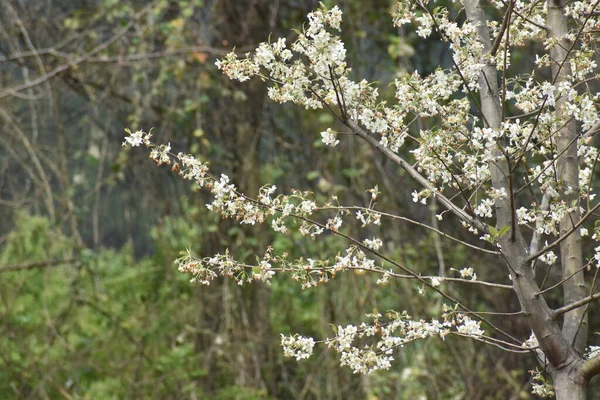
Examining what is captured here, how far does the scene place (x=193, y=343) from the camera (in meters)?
4.55

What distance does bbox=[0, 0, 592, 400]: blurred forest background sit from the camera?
173 inches

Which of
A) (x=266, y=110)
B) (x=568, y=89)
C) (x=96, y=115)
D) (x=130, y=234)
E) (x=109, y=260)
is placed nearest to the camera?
(x=568, y=89)

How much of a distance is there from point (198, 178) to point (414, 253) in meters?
2.99

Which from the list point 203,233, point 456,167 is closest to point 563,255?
point 456,167

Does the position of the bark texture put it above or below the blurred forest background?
below

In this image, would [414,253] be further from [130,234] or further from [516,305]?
[130,234]

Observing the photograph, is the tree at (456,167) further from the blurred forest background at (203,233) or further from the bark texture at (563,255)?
the blurred forest background at (203,233)

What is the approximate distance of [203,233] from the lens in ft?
15.1

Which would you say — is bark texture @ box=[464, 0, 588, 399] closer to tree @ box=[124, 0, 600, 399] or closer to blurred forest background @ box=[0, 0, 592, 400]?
tree @ box=[124, 0, 600, 399]

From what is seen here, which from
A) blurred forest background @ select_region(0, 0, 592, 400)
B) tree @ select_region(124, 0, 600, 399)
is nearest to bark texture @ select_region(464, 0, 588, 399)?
tree @ select_region(124, 0, 600, 399)

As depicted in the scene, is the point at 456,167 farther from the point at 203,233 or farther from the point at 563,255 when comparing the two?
the point at 203,233

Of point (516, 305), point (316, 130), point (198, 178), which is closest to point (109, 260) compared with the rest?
point (316, 130)

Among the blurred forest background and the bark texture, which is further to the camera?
the blurred forest background

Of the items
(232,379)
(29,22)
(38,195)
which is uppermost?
(29,22)
